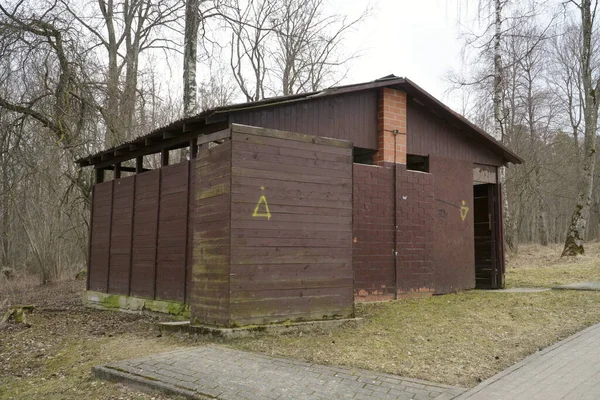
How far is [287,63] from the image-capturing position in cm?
2605

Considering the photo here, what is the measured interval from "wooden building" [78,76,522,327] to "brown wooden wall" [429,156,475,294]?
40 millimetres

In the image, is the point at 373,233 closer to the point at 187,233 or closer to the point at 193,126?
the point at 187,233

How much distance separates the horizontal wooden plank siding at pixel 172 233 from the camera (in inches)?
395

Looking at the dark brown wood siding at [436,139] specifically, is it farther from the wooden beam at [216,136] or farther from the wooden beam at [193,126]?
the wooden beam at [216,136]

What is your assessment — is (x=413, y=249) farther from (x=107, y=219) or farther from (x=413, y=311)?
(x=107, y=219)

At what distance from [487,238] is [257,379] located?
1041cm

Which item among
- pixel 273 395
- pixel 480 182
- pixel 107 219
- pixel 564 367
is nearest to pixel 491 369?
pixel 564 367

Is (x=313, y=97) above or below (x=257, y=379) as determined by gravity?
above

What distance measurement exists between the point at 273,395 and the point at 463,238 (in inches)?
363

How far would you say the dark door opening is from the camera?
13617 mm

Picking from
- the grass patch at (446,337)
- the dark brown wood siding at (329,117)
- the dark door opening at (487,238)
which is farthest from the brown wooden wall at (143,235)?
the dark door opening at (487,238)

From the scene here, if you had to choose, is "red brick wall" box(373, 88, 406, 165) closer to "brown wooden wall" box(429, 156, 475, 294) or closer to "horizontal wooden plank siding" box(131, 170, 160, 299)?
"brown wooden wall" box(429, 156, 475, 294)

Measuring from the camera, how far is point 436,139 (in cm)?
1255

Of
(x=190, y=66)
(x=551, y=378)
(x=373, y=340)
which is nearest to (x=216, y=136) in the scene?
(x=373, y=340)
